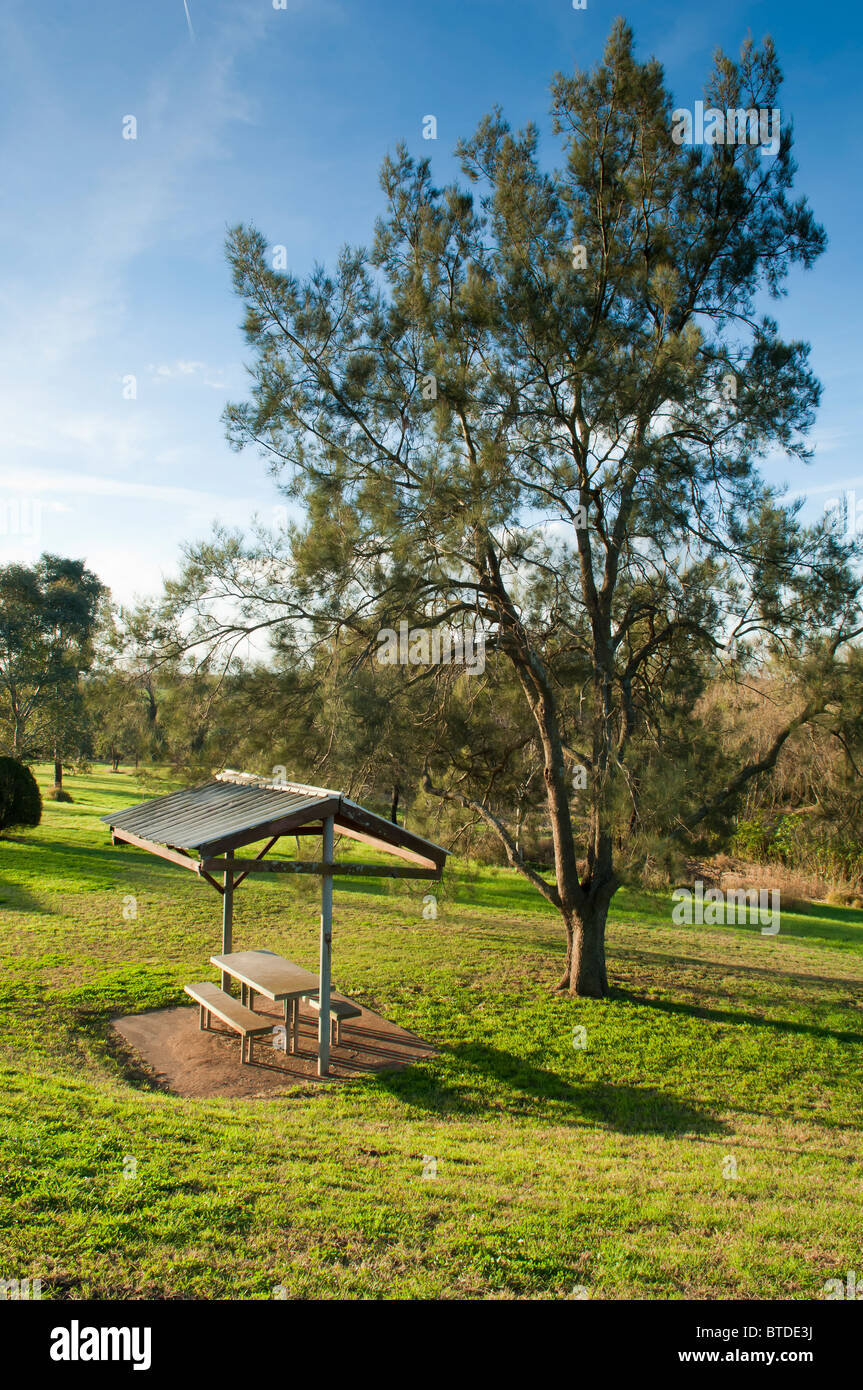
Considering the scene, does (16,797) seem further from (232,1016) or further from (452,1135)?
(452,1135)

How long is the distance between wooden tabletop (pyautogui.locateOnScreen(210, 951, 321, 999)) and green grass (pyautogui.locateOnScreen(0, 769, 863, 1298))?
3.06 ft

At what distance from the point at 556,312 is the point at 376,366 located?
6.89 ft

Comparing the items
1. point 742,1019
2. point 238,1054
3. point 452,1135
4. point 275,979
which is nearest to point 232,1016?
point 238,1054

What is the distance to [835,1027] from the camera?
988 centimetres

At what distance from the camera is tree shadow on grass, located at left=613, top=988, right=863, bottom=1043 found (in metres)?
9.54

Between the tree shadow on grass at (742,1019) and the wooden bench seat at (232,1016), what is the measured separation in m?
5.10

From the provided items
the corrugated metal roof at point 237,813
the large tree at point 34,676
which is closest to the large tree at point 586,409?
the corrugated metal roof at point 237,813

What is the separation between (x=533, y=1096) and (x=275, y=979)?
2566mm

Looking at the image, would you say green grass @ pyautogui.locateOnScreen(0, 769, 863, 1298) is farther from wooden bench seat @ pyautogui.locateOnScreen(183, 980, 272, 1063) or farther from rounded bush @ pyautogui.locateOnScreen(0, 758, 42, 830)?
rounded bush @ pyautogui.locateOnScreen(0, 758, 42, 830)

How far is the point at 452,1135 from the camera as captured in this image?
5652mm
